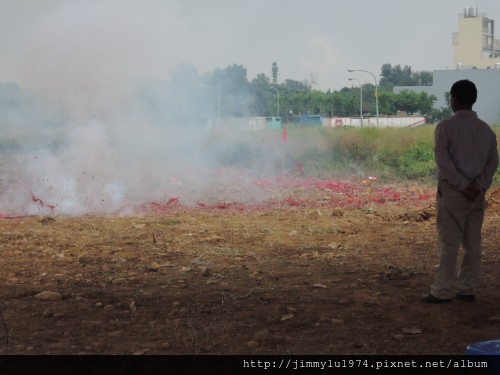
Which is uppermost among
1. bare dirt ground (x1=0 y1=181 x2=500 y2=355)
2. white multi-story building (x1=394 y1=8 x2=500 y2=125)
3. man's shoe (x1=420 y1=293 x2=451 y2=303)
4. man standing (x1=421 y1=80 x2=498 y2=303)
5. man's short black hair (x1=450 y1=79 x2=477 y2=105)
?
white multi-story building (x1=394 y1=8 x2=500 y2=125)

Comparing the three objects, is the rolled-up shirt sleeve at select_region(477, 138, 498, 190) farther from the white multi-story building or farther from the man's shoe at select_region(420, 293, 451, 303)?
the white multi-story building

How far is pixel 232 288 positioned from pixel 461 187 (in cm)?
220

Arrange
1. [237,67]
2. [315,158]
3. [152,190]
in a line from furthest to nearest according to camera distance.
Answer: [237,67] < [315,158] < [152,190]

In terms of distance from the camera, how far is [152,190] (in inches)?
589

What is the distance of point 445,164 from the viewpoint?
5277mm

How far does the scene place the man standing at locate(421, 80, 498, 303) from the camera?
5266 millimetres

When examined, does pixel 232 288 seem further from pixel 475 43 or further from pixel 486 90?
pixel 475 43

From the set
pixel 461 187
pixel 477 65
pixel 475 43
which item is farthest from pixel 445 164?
pixel 477 65

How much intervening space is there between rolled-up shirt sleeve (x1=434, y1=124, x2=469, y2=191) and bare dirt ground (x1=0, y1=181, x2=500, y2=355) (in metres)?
0.96

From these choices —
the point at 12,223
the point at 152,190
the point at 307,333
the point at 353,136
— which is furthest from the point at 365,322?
the point at 353,136

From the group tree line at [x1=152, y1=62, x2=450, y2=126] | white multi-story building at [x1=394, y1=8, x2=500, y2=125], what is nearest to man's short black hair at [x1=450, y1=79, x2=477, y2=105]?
tree line at [x1=152, y1=62, x2=450, y2=126]

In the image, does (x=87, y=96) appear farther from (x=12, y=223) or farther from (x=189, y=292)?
(x=189, y=292)

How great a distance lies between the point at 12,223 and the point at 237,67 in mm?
14553

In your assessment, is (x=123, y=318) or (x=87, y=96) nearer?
(x=123, y=318)
